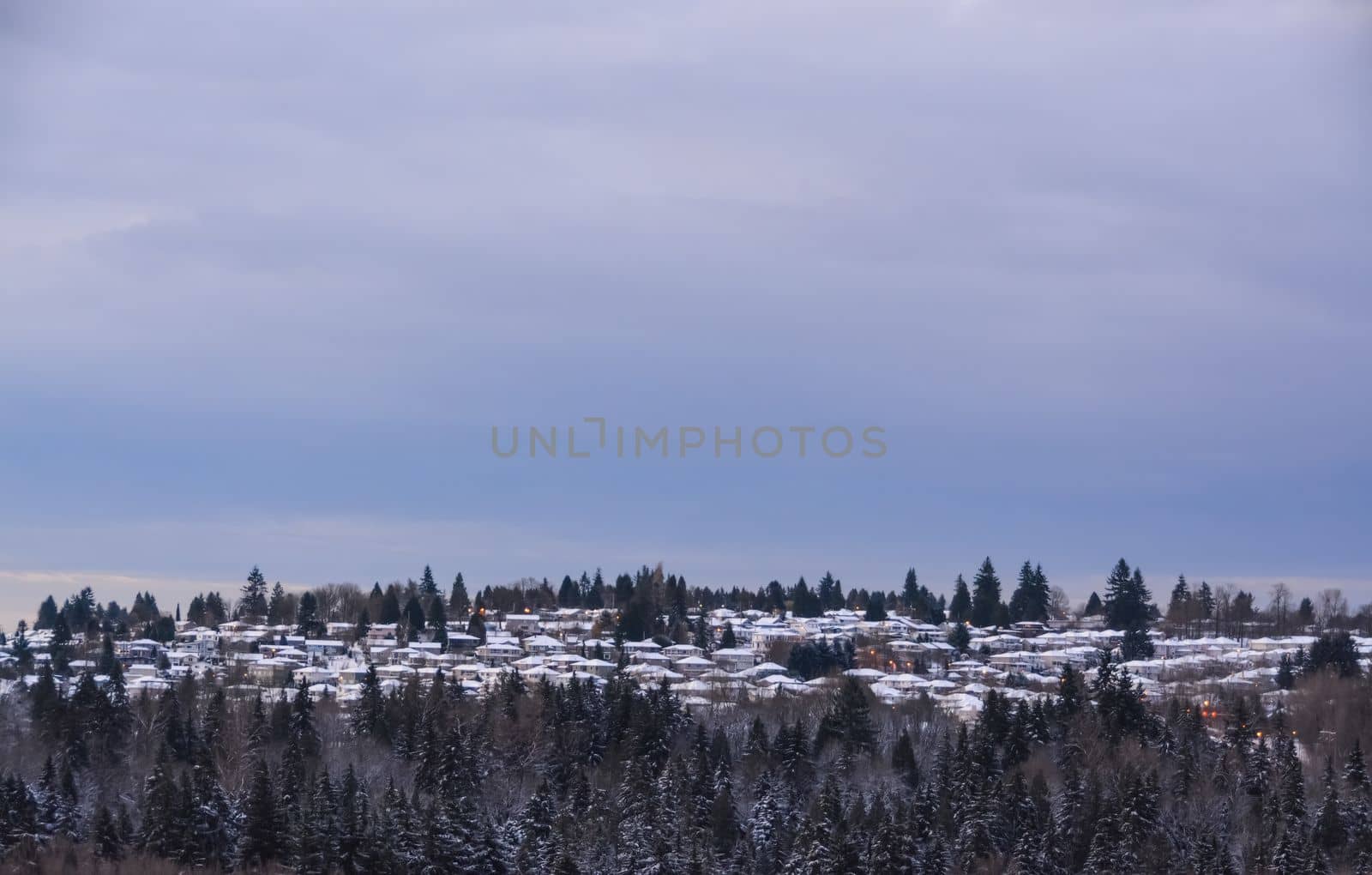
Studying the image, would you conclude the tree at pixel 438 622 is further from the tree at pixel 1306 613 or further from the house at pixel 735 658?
the tree at pixel 1306 613

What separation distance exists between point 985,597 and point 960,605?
3005mm

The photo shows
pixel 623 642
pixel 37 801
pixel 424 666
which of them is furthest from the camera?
pixel 623 642

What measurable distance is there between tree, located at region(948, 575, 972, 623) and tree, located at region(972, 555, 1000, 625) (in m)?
0.61

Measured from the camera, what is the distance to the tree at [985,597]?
166 metres

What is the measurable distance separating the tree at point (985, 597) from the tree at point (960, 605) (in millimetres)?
613

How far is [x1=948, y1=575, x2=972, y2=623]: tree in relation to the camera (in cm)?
16800

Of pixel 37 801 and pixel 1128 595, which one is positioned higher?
pixel 1128 595

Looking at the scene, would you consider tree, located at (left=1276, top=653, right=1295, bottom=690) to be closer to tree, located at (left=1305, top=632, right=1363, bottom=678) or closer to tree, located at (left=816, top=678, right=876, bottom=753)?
tree, located at (left=1305, top=632, right=1363, bottom=678)

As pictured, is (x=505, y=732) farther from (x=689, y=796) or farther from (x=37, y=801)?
(x=37, y=801)

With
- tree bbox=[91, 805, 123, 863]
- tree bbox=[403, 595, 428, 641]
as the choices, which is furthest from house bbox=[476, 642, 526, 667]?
tree bbox=[91, 805, 123, 863]

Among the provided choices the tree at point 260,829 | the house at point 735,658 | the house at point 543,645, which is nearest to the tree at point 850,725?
the house at point 735,658

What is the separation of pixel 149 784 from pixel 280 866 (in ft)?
37.4

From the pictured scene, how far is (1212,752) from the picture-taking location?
318ft

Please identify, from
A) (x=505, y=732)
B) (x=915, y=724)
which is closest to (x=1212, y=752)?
(x=915, y=724)
